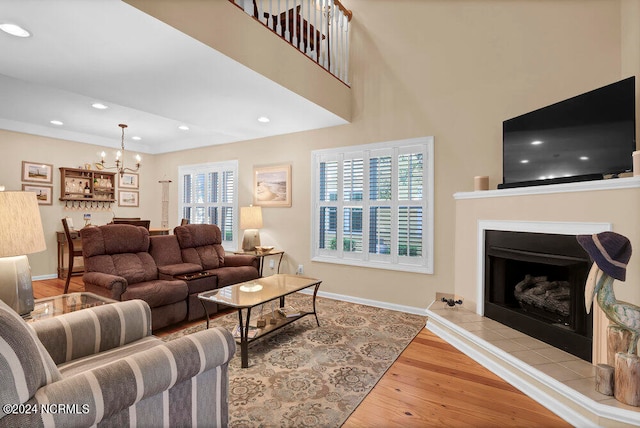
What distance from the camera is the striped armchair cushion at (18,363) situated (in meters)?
0.85

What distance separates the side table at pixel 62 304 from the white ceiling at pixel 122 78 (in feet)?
5.95

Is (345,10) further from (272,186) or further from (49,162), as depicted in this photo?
(49,162)

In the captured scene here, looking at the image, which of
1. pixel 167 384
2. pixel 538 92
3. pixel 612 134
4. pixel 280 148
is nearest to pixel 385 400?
pixel 167 384

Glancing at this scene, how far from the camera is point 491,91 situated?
323 centimetres

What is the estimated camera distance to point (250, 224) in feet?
15.1

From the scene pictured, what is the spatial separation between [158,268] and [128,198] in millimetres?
3637

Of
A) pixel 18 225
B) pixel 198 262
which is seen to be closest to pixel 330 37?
pixel 198 262

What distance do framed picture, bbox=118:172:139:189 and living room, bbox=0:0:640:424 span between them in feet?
5.37

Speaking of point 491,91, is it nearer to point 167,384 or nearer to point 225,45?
point 225,45

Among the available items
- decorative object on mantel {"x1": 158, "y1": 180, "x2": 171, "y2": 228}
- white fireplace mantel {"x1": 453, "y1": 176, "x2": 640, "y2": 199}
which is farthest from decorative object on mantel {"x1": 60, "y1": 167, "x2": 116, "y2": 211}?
white fireplace mantel {"x1": 453, "y1": 176, "x2": 640, "y2": 199}

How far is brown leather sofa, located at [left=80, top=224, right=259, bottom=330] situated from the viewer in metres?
3.02

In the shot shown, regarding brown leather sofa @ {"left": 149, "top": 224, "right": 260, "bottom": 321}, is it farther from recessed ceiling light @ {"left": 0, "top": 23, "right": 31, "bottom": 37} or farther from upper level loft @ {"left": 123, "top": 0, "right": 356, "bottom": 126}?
recessed ceiling light @ {"left": 0, "top": 23, "right": 31, "bottom": 37}

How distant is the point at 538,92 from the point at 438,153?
41.4 inches

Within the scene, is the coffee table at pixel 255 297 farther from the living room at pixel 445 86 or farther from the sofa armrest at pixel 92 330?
A: the living room at pixel 445 86
